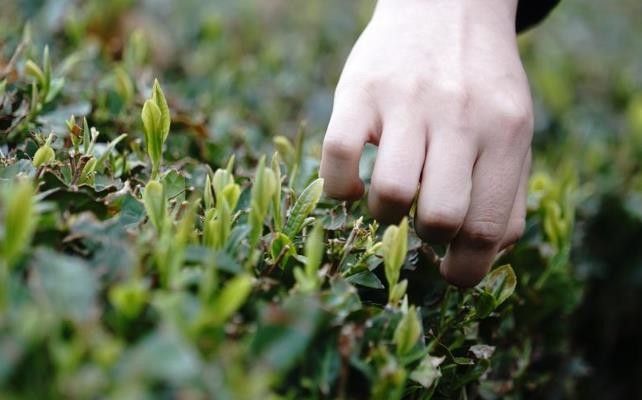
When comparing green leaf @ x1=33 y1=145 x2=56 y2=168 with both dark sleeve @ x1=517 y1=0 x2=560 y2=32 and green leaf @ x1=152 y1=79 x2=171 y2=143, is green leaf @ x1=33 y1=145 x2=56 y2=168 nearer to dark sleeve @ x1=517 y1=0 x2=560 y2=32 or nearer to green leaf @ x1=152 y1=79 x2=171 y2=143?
green leaf @ x1=152 y1=79 x2=171 y2=143

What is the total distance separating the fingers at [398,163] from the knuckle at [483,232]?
0.10m

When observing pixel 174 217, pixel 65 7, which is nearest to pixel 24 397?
pixel 174 217

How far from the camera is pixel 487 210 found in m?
0.94

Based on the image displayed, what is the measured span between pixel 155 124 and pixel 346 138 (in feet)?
0.86

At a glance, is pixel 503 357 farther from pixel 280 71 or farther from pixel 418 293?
pixel 280 71

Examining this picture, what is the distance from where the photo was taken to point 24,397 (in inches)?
21.9

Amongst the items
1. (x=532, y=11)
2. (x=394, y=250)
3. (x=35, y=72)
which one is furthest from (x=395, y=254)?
(x=532, y=11)

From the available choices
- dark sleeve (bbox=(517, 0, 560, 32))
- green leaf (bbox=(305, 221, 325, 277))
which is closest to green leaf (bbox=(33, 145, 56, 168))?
green leaf (bbox=(305, 221, 325, 277))

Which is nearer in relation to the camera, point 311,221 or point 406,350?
point 406,350

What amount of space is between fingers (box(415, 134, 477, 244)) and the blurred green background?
51 cm

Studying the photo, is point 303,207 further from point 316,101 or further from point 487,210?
point 316,101

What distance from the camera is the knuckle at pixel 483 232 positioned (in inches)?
37.1

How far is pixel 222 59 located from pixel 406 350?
1.69 metres

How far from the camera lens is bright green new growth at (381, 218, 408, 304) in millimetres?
829
